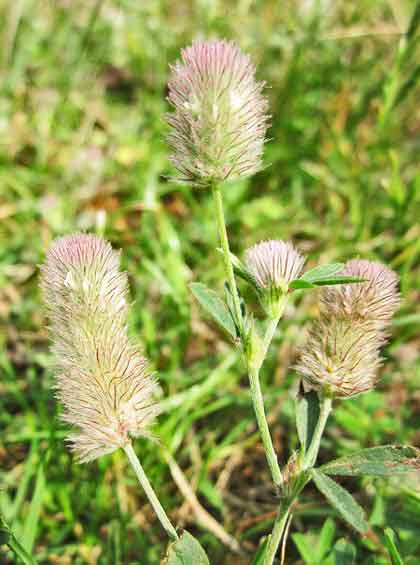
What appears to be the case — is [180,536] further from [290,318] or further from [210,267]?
[210,267]

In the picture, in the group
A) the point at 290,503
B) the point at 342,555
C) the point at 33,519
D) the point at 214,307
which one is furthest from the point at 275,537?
the point at 33,519

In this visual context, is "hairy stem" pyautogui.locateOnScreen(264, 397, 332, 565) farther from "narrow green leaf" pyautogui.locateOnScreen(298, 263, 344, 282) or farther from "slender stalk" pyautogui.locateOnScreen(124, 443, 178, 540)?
"narrow green leaf" pyautogui.locateOnScreen(298, 263, 344, 282)

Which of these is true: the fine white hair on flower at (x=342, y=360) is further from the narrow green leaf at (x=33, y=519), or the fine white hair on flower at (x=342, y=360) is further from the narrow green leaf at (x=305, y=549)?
the narrow green leaf at (x=33, y=519)

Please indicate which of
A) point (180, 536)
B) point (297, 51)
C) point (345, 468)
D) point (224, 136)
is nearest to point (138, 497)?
point (180, 536)

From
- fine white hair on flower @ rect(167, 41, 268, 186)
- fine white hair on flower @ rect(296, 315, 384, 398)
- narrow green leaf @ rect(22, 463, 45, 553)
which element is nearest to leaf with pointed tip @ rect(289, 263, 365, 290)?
fine white hair on flower @ rect(296, 315, 384, 398)

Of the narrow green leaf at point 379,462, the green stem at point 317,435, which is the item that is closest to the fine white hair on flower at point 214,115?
the green stem at point 317,435

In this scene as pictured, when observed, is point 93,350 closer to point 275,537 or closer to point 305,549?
point 275,537
